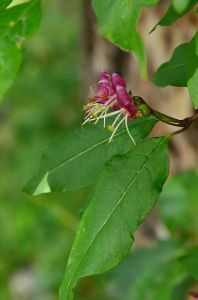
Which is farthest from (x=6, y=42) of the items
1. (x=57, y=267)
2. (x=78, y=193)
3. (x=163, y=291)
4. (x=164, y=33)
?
(x=78, y=193)

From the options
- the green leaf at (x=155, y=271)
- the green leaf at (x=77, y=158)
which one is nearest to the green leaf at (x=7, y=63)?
the green leaf at (x=77, y=158)

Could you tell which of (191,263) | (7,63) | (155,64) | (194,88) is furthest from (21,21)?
(155,64)

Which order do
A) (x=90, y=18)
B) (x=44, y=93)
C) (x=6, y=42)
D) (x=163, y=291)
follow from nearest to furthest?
(x=6, y=42)
(x=163, y=291)
(x=90, y=18)
(x=44, y=93)

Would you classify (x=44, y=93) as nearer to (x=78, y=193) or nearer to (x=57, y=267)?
(x=78, y=193)

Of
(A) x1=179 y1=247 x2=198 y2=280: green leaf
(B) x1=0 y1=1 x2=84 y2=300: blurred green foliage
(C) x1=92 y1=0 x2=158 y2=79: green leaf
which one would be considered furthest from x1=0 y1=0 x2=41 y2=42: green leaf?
(B) x1=0 y1=1 x2=84 y2=300: blurred green foliage

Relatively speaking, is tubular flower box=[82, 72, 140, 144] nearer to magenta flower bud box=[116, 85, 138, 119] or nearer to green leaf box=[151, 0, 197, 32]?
magenta flower bud box=[116, 85, 138, 119]

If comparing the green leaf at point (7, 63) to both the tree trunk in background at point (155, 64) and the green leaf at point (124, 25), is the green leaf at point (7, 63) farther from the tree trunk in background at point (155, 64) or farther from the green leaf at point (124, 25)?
the tree trunk in background at point (155, 64)
